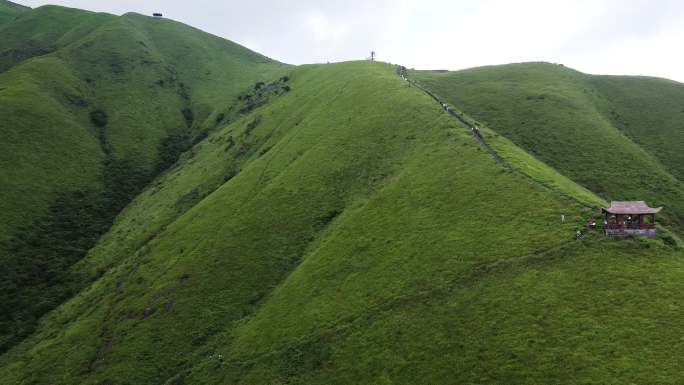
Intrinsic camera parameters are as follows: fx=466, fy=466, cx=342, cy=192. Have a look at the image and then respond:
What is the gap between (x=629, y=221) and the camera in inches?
2040

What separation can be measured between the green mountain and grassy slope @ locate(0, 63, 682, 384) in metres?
0.28

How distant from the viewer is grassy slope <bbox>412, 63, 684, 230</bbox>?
87.1 metres

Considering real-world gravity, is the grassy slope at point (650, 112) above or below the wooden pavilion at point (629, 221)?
above

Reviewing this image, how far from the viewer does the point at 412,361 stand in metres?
48.6

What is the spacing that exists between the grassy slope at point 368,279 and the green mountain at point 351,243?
281 mm

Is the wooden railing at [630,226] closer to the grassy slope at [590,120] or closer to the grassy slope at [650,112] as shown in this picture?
the grassy slope at [590,120]

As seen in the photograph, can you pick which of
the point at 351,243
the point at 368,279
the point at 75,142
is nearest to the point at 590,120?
the point at 351,243

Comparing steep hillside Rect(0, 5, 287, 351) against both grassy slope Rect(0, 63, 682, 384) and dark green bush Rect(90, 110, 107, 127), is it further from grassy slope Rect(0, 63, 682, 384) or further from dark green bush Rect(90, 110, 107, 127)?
grassy slope Rect(0, 63, 682, 384)

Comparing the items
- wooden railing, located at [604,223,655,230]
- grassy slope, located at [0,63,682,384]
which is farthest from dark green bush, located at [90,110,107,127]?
wooden railing, located at [604,223,655,230]

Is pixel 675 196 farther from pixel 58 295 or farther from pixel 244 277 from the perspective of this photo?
pixel 58 295

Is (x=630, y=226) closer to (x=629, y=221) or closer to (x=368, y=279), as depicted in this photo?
(x=629, y=221)

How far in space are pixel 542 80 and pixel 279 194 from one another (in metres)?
93.4

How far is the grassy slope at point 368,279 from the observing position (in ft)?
149

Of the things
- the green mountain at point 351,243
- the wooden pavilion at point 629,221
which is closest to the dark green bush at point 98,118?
the green mountain at point 351,243
